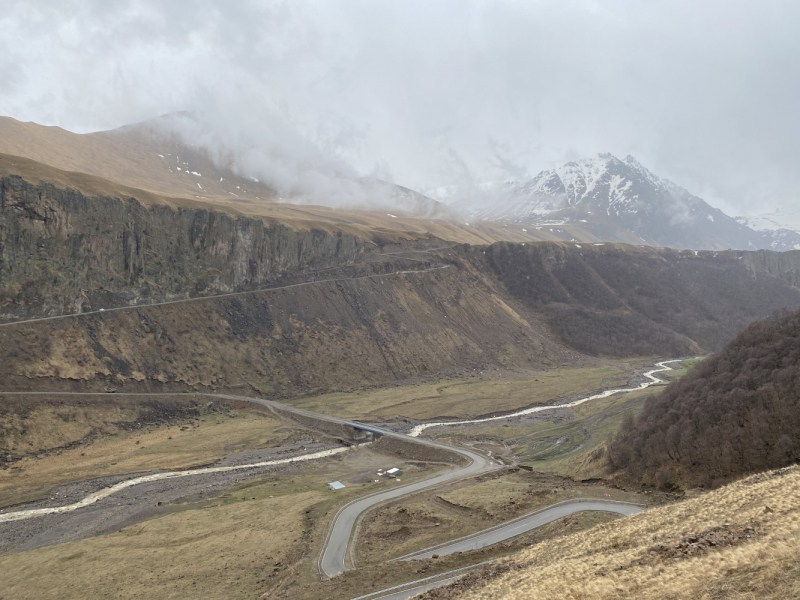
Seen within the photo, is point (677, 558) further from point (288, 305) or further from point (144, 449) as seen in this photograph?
point (288, 305)

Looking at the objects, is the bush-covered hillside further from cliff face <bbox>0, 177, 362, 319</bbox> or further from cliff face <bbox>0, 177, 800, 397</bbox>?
cliff face <bbox>0, 177, 362, 319</bbox>

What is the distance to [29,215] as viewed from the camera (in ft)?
240

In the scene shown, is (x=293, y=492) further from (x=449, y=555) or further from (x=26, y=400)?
(x=26, y=400)

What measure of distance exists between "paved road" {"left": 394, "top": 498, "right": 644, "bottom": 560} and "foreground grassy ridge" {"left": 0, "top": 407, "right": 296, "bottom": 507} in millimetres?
36418

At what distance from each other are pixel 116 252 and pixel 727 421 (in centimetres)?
8330

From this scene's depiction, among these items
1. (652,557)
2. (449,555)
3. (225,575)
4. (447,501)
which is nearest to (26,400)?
(225,575)

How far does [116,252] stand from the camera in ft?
269

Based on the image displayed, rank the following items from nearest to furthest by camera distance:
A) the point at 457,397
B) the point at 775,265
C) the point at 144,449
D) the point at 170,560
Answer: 1. the point at 170,560
2. the point at 144,449
3. the point at 457,397
4. the point at 775,265

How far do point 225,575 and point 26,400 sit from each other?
1751 inches

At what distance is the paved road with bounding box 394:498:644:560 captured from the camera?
104 ft

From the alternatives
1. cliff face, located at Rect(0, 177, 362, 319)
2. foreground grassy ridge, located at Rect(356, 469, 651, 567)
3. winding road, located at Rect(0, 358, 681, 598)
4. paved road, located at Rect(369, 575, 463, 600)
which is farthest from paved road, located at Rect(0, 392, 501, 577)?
cliff face, located at Rect(0, 177, 362, 319)

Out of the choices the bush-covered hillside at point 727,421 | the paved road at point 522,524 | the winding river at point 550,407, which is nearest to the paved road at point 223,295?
the winding river at point 550,407

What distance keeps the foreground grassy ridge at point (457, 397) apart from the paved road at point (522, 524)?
43.7 meters

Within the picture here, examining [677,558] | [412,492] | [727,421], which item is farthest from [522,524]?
[727,421]
